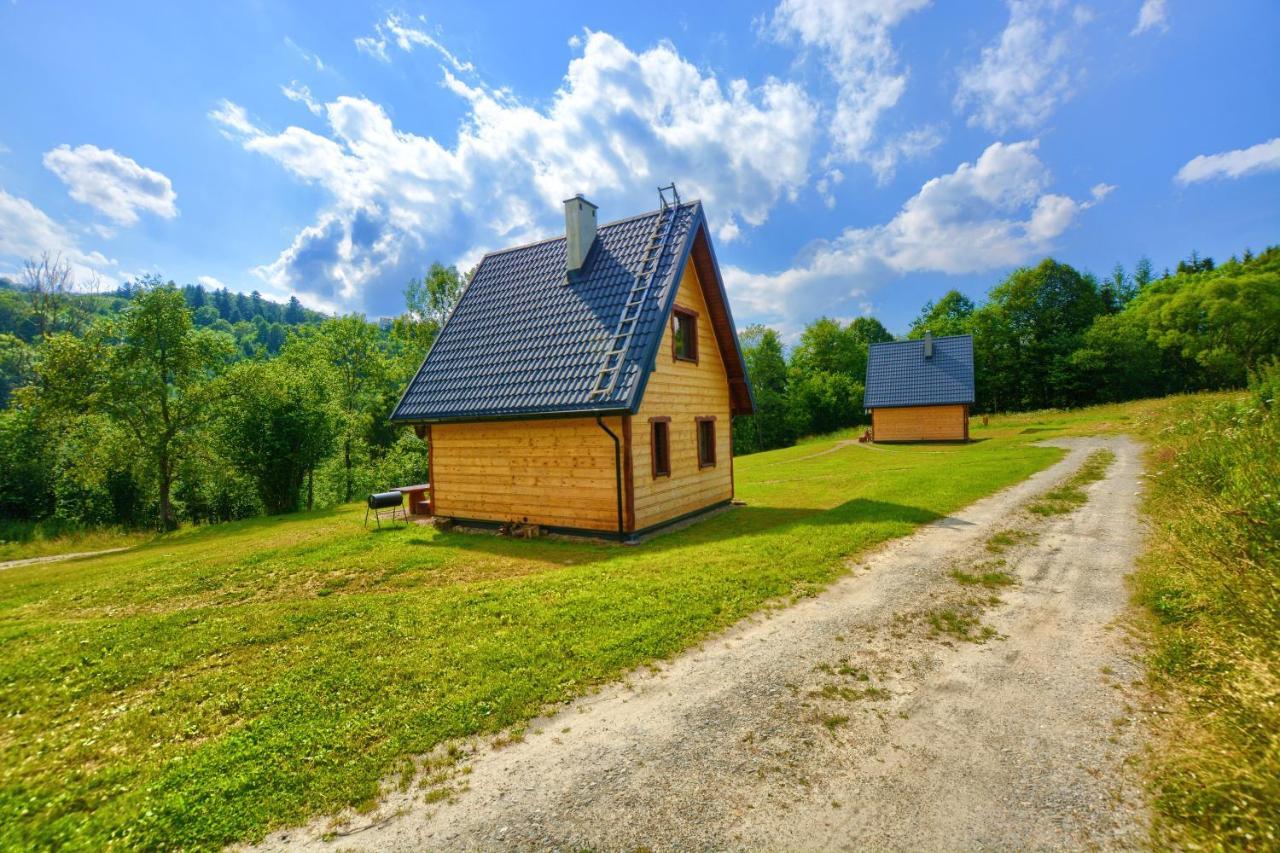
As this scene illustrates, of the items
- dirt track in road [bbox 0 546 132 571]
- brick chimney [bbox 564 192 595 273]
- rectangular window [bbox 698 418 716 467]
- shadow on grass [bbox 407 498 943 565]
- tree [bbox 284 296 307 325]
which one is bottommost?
dirt track in road [bbox 0 546 132 571]

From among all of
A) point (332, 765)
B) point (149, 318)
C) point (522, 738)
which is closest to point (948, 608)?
point (522, 738)

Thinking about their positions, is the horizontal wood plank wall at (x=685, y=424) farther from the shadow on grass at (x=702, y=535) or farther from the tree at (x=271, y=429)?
the tree at (x=271, y=429)

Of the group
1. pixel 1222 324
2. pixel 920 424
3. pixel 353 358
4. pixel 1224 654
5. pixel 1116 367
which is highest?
pixel 1222 324

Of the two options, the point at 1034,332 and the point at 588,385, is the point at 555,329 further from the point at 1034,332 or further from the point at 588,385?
the point at 1034,332

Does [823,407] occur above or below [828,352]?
below

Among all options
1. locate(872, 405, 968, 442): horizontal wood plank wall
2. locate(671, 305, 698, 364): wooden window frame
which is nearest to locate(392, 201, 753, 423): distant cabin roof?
locate(671, 305, 698, 364): wooden window frame

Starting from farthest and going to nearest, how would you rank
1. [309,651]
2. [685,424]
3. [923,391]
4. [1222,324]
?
[1222,324] → [923,391] → [685,424] → [309,651]

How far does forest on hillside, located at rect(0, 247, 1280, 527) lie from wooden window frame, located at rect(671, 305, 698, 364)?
1047cm

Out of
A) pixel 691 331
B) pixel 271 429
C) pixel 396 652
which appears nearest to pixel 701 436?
pixel 691 331

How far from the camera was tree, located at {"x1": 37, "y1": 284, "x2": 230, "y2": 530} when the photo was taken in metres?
19.6

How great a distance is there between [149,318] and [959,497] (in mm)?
29625

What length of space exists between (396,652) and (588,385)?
6.49 m

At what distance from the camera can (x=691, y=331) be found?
14195mm

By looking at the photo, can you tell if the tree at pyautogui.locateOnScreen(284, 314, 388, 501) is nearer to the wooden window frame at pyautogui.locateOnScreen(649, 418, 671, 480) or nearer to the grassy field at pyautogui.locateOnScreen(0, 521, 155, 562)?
the grassy field at pyautogui.locateOnScreen(0, 521, 155, 562)
